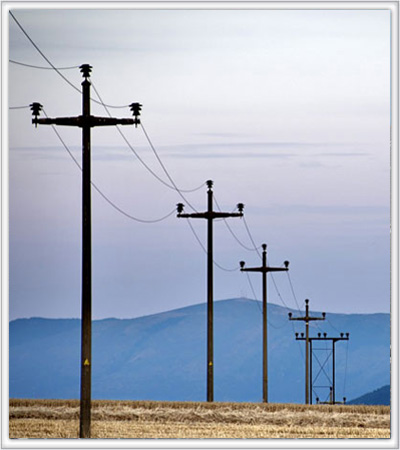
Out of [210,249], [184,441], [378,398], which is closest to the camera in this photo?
[184,441]

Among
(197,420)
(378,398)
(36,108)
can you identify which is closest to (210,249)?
(197,420)

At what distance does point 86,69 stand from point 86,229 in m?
2.86

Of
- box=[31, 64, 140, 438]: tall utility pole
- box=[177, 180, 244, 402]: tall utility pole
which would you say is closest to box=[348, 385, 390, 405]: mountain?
box=[177, 180, 244, 402]: tall utility pole

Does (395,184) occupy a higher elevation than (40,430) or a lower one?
higher

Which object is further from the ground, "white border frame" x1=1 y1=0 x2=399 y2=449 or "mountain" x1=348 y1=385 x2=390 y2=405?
"white border frame" x1=1 y1=0 x2=399 y2=449

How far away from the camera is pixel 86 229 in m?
23.9

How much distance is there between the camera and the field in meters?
24.7

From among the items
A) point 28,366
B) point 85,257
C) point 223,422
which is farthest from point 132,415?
point 28,366

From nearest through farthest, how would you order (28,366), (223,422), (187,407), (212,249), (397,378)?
(397,378) < (223,422) < (187,407) < (212,249) < (28,366)

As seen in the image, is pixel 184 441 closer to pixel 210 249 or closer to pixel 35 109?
pixel 35 109

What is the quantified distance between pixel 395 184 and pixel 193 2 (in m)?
4.14

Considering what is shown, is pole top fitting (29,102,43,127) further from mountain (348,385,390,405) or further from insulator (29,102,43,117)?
mountain (348,385,390,405)

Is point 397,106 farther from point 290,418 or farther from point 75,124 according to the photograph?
point 290,418

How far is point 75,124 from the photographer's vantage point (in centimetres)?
2453
